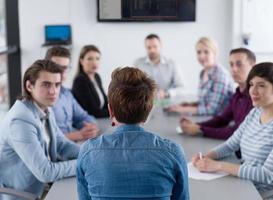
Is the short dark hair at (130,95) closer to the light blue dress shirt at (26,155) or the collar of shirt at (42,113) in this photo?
the light blue dress shirt at (26,155)

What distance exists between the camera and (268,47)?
570 centimetres

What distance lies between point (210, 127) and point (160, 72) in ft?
6.19

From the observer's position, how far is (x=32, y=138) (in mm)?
2326

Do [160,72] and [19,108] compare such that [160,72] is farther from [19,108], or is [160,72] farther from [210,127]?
[19,108]

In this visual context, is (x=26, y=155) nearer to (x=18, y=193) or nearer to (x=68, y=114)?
(x=18, y=193)

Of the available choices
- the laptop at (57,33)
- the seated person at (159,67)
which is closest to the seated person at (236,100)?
the seated person at (159,67)

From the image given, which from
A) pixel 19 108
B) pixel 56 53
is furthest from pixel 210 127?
pixel 19 108

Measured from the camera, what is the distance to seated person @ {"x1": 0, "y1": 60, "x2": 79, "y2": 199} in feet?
7.60

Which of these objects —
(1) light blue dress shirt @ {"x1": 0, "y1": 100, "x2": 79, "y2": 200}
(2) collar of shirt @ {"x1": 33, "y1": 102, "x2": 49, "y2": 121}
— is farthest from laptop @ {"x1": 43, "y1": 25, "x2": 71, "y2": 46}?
(1) light blue dress shirt @ {"x1": 0, "y1": 100, "x2": 79, "y2": 200}

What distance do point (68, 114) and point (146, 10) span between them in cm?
267

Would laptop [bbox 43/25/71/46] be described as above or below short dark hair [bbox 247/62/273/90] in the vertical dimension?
above

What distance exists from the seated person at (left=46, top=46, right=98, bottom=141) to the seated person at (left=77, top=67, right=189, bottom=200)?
1.61 metres

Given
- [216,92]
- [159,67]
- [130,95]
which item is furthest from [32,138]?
[159,67]

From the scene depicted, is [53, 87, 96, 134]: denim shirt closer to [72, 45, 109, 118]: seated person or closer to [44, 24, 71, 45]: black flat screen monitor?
[72, 45, 109, 118]: seated person
